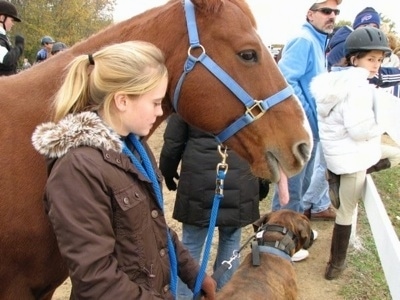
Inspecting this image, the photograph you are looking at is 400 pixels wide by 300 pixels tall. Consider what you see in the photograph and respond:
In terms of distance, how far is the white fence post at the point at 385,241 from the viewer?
2.44 metres

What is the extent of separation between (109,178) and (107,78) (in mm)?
368

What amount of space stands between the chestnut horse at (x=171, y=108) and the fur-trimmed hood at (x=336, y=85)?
1.63m

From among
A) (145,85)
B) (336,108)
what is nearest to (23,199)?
(145,85)

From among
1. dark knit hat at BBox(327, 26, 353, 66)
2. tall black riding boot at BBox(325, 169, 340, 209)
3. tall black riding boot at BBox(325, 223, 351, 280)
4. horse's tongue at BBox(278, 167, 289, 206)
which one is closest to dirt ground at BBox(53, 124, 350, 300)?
tall black riding boot at BBox(325, 223, 351, 280)

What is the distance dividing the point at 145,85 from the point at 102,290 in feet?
2.37

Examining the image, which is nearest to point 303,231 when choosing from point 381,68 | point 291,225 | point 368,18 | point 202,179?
point 291,225

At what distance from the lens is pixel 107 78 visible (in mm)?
1523

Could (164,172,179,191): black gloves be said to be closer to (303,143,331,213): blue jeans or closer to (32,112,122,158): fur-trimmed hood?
(32,112,122,158): fur-trimmed hood

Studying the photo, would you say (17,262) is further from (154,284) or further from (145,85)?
→ (145,85)

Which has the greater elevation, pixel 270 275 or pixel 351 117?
pixel 351 117

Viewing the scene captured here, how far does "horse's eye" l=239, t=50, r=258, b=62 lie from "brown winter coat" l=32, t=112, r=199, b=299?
2.28 ft

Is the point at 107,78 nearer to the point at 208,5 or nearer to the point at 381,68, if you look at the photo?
the point at 208,5

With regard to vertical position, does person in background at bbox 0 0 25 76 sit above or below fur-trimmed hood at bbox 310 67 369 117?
above

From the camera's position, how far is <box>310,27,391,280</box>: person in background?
3375 mm
